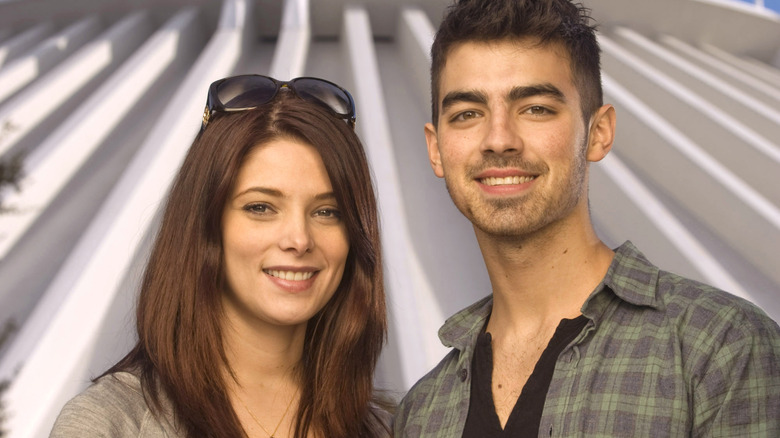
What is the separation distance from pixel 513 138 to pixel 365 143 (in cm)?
459

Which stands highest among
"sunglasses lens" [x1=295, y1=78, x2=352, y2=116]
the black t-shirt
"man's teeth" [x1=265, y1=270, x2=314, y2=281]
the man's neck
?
"sunglasses lens" [x1=295, y1=78, x2=352, y2=116]

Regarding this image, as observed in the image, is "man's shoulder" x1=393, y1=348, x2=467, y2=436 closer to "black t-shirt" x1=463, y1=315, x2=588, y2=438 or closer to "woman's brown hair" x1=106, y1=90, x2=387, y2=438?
"black t-shirt" x1=463, y1=315, x2=588, y2=438

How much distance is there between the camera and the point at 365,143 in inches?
303

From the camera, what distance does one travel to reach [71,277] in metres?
6.13

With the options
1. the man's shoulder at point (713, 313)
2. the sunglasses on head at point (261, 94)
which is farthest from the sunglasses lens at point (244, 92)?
the man's shoulder at point (713, 313)

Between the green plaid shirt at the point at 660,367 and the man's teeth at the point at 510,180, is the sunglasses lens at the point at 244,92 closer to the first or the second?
the man's teeth at the point at 510,180

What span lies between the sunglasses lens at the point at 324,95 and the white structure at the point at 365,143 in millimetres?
1768

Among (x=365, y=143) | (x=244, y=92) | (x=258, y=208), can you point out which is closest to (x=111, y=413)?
(x=258, y=208)

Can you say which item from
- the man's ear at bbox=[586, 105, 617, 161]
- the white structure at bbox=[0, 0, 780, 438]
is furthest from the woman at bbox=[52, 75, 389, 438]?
the white structure at bbox=[0, 0, 780, 438]

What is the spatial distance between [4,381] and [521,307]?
11.7ft

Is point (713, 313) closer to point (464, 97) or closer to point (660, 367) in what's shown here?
point (660, 367)

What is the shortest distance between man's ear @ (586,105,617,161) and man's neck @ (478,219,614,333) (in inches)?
13.4

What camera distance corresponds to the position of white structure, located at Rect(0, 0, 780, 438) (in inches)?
238

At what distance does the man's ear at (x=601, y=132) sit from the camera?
3.43 m
